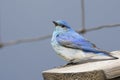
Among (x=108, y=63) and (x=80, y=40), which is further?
(x=80, y=40)

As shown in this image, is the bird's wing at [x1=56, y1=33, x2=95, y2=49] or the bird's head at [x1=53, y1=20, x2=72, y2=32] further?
the bird's head at [x1=53, y1=20, x2=72, y2=32]

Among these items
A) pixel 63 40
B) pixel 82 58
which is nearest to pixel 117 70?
pixel 82 58

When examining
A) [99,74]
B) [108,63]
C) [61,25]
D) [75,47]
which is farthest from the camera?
[61,25]

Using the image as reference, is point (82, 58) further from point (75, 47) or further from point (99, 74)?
point (99, 74)

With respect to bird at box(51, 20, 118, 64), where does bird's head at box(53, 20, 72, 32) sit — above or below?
above

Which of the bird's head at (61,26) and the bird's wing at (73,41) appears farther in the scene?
the bird's head at (61,26)

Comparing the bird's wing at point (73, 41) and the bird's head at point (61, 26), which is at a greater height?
the bird's head at point (61, 26)

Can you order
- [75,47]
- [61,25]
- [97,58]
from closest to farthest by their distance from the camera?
[97,58] → [75,47] → [61,25]

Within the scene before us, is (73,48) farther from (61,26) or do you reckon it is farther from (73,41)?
(61,26)

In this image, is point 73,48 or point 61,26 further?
point 61,26

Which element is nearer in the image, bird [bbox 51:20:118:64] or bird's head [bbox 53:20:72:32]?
bird [bbox 51:20:118:64]

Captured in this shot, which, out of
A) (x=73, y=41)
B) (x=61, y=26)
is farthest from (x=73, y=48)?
(x=61, y=26)
